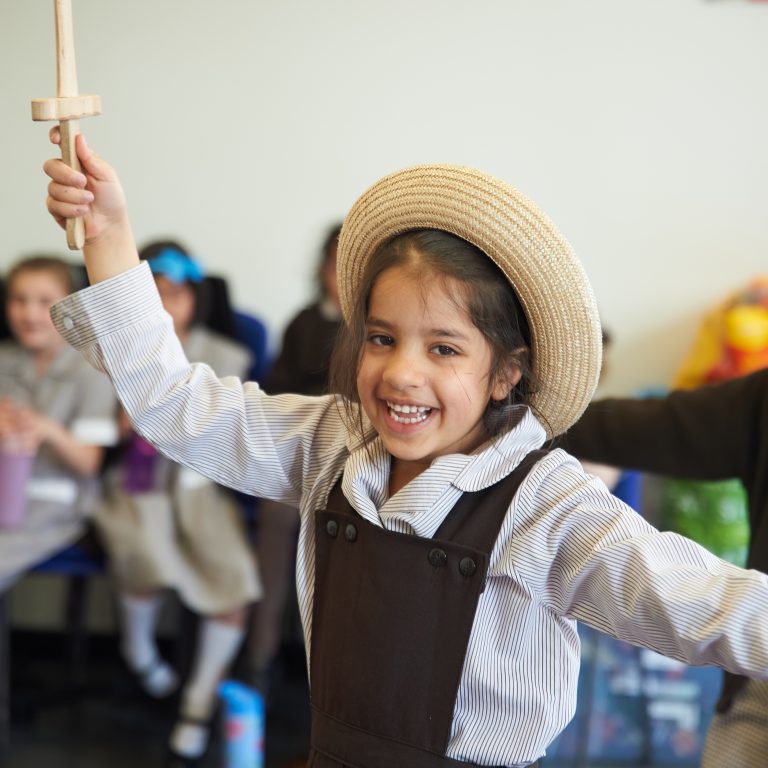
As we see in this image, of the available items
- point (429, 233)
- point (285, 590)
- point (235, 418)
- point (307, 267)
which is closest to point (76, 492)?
point (285, 590)

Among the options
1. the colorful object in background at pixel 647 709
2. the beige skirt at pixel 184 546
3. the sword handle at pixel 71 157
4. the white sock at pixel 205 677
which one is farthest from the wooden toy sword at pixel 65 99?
the colorful object in background at pixel 647 709

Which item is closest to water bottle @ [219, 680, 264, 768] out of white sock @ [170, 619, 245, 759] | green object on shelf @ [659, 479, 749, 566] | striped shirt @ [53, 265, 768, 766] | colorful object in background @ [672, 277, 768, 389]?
white sock @ [170, 619, 245, 759]

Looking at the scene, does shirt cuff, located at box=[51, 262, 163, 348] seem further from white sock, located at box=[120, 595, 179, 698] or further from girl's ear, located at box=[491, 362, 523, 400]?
white sock, located at box=[120, 595, 179, 698]

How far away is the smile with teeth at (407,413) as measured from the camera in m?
1.12

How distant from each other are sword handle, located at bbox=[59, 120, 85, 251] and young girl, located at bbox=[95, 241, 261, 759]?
1674mm

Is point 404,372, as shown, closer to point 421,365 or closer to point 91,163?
point 421,365

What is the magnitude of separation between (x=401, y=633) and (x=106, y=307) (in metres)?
0.47

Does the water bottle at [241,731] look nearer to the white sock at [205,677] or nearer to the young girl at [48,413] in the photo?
the white sock at [205,677]

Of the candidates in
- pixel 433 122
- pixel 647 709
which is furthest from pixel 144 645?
pixel 433 122

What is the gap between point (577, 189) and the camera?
3252 mm

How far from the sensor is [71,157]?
1.12 m

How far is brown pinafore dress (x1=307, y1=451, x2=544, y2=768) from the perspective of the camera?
1.11 m

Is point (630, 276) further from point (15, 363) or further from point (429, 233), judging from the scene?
point (429, 233)

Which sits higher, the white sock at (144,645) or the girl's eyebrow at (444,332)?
the girl's eyebrow at (444,332)
